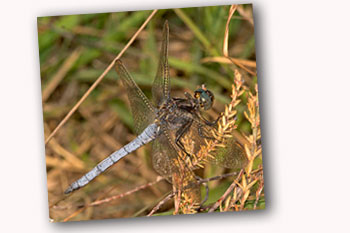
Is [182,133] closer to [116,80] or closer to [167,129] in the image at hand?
[167,129]

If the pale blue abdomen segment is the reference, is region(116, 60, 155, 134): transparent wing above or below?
above

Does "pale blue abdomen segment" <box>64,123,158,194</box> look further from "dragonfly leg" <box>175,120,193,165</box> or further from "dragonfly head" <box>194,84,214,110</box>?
"dragonfly head" <box>194,84,214,110</box>

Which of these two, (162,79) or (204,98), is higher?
(162,79)

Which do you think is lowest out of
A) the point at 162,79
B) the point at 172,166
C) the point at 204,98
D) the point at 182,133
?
the point at 172,166

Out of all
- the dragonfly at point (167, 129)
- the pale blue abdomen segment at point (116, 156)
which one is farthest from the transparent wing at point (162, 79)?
the pale blue abdomen segment at point (116, 156)

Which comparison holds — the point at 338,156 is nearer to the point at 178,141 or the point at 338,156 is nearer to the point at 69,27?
the point at 178,141

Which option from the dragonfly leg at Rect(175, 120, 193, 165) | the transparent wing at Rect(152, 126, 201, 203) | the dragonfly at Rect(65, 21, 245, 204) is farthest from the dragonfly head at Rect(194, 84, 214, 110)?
the transparent wing at Rect(152, 126, 201, 203)

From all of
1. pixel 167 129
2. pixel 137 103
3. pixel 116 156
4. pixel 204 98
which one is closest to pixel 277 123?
pixel 204 98

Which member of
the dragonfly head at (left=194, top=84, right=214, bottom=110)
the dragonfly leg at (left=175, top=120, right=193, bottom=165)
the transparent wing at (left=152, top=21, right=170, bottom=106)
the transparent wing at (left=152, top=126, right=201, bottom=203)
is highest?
the transparent wing at (left=152, top=21, right=170, bottom=106)
